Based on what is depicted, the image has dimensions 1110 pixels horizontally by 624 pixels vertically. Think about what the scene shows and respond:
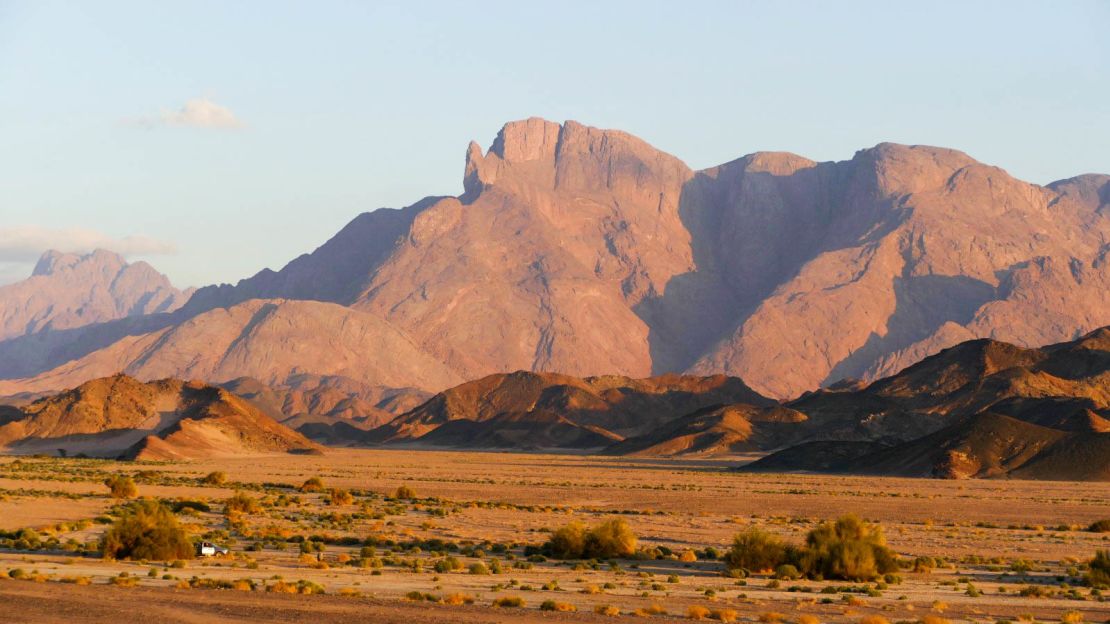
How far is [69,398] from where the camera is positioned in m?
158

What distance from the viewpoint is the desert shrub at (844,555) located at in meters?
39.0

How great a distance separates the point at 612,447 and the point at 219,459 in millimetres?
56622

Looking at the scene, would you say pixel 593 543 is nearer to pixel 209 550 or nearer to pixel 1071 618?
pixel 209 550

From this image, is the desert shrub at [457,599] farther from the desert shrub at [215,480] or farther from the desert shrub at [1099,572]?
the desert shrub at [215,480]

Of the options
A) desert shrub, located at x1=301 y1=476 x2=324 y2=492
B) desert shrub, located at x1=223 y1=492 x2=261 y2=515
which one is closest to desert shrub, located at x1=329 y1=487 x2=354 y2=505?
desert shrub, located at x1=223 y1=492 x2=261 y2=515

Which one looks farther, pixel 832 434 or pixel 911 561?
pixel 832 434

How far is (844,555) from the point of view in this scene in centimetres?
3897

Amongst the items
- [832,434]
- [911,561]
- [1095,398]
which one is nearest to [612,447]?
[832,434]

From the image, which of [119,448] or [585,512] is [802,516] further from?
[119,448]

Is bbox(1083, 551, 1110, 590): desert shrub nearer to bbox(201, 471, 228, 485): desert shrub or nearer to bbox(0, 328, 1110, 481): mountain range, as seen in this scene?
bbox(201, 471, 228, 485): desert shrub

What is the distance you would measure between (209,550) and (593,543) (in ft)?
36.8

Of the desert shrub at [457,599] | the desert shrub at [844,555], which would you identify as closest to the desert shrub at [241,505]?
the desert shrub at [844,555]

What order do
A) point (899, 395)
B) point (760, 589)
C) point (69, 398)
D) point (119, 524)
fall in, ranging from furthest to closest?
point (899, 395), point (69, 398), point (119, 524), point (760, 589)

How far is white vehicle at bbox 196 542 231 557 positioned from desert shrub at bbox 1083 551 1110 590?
23605 mm
